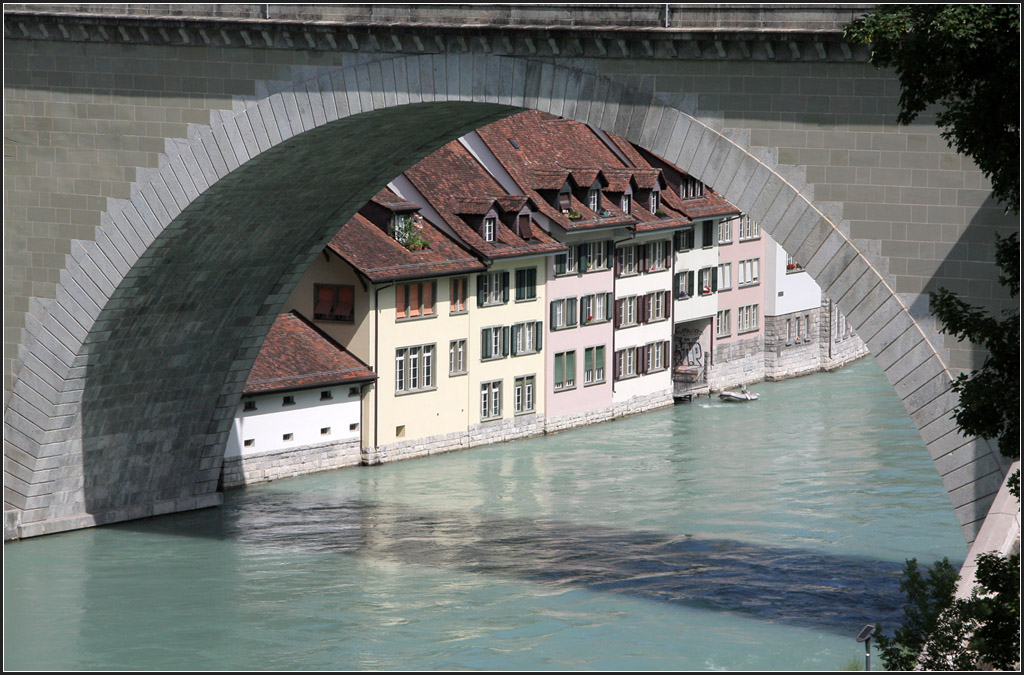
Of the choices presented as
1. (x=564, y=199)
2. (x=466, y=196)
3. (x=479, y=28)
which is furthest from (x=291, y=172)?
(x=564, y=199)

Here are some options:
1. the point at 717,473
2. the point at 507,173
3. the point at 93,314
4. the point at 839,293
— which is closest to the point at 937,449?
the point at 839,293

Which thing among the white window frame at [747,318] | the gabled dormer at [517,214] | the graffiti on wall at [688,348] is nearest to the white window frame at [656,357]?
the graffiti on wall at [688,348]

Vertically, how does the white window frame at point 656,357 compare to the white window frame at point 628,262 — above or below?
below

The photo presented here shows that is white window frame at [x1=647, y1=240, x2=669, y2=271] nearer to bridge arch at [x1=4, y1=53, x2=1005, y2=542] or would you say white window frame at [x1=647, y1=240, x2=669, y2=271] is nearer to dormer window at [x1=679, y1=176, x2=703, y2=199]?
dormer window at [x1=679, y1=176, x2=703, y2=199]

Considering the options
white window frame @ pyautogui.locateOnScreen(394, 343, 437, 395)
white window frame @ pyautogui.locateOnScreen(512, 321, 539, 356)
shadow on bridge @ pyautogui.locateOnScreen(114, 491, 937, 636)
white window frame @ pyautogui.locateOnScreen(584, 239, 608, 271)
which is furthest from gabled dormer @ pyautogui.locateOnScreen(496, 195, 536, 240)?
shadow on bridge @ pyautogui.locateOnScreen(114, 491, 937, 636)

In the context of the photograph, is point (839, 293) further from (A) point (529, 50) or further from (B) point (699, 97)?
(A) point (529, 50)

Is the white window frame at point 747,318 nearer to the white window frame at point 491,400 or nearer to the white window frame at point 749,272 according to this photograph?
the white window frame at point 749,272

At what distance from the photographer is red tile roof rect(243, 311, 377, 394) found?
38.0m

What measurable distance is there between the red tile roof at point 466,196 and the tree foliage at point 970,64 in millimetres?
29721

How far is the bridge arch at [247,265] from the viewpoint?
64.4 feet

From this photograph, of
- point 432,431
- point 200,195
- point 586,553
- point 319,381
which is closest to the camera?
point 200,195

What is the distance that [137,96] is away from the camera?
26406 millimetres

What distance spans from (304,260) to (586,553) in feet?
23.6

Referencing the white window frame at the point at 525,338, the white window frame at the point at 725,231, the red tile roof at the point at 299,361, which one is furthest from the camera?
the white window frame at the point at 725,231
